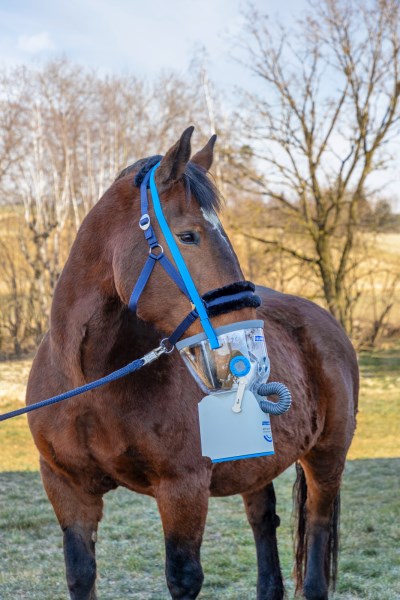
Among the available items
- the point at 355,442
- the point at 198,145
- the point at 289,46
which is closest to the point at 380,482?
the point at 355,442

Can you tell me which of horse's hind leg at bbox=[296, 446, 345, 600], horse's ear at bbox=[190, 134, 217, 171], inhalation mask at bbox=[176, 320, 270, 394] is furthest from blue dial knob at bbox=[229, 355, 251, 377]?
horse's hind leg at bbox=[296, 446, 345, 600]

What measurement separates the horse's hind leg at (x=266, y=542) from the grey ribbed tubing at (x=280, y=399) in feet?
6.76

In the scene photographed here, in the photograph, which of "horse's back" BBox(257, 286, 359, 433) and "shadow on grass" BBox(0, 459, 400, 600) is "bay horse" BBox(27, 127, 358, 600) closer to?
"horse's back" BBox(257, 286, 359, 433)

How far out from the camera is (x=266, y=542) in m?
4.12

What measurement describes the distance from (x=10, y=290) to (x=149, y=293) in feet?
62.1

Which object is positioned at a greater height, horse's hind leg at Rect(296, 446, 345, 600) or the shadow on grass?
horse's hind leg at Rect(296, 446, 345, 600)

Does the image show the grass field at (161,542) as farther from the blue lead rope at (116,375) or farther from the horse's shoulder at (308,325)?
the blue lead rope at (116,375)

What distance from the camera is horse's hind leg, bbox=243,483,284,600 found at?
4.08m

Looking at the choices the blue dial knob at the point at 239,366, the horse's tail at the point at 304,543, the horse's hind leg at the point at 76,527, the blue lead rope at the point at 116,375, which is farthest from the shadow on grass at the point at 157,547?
the blue dial knob at the point at 239,366

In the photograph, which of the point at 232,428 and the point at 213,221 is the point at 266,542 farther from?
the point at 213,221

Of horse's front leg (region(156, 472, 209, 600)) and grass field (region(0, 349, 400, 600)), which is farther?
grass field (region(0, 349, 400, 600))

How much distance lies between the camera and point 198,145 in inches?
754

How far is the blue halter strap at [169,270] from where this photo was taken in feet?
7.39

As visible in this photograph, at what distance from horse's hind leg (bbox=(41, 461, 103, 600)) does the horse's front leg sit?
407mm
